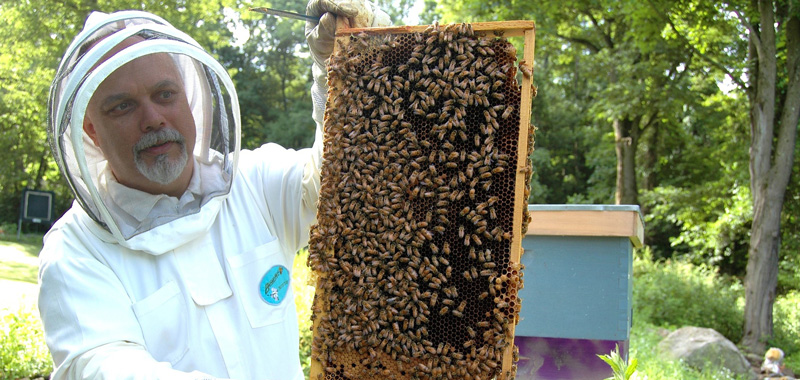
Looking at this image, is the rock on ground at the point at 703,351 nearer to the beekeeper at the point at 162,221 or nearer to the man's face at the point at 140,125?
the beekeeper at the point at 162,221

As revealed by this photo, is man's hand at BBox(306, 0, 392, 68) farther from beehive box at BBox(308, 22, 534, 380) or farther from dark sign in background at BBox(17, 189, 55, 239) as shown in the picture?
dark sign in background at BBox(17, 189, 55, 239)

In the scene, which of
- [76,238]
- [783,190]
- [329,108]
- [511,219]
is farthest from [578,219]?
[783,190]

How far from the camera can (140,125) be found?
2762mm

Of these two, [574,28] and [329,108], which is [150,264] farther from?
[574,28]

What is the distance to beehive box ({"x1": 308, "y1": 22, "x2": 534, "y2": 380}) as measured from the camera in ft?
7.80

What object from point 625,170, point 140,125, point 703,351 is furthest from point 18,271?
point 625,170

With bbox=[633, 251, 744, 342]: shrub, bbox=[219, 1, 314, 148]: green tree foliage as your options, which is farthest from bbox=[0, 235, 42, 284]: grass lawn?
bbox=[633, 251, 744, 342]: shrub

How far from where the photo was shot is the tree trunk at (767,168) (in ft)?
42.7

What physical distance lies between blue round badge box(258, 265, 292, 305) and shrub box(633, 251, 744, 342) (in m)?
12.8

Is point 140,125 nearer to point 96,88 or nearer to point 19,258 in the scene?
point 96,88

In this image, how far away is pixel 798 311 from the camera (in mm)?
16312

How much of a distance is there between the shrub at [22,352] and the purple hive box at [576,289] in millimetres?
4932

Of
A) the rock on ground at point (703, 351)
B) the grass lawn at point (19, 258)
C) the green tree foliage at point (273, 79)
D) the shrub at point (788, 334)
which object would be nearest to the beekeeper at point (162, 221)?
the rock on ground at point (703, 351)

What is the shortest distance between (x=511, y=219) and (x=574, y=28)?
22.6m
